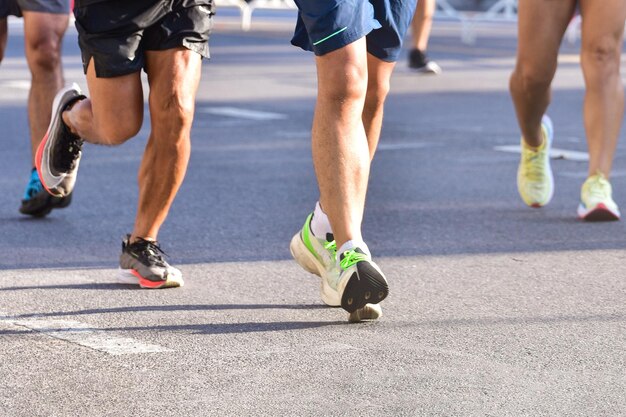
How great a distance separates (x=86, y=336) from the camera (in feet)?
14.5

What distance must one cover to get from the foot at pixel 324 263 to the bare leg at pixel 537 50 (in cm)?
203

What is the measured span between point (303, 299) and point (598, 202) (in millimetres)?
2185

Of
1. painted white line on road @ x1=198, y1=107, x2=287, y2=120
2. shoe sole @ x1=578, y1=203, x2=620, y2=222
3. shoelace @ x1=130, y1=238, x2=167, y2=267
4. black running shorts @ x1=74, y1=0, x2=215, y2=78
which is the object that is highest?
black running shorts @ x1=74, y1=0, x2=215, y2=78

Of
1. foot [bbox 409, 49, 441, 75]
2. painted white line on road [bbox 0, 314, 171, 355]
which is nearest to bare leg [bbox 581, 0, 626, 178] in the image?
painted white line on road [bbox 0, 314, 171, 355]

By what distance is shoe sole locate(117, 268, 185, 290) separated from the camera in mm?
5207

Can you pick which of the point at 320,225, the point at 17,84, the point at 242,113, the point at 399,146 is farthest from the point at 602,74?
the point at 17,84

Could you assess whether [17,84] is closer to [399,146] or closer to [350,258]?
[399,146]

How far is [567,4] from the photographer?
6.56 meters

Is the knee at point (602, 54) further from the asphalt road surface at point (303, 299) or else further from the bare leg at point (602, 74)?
the asphalt road surface at point (303, 299)

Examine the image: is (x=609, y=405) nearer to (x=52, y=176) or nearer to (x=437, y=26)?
(x=52, y=176)

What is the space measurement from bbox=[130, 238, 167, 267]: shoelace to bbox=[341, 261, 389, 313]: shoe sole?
3.20ft

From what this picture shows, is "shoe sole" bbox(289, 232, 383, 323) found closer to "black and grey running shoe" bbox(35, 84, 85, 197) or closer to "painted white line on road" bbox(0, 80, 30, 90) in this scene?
"black and grey running shoe" bbox(35, 84, 85, 197)

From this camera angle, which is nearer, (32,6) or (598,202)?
(32,6)

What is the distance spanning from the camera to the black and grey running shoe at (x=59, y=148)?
5633 mm
